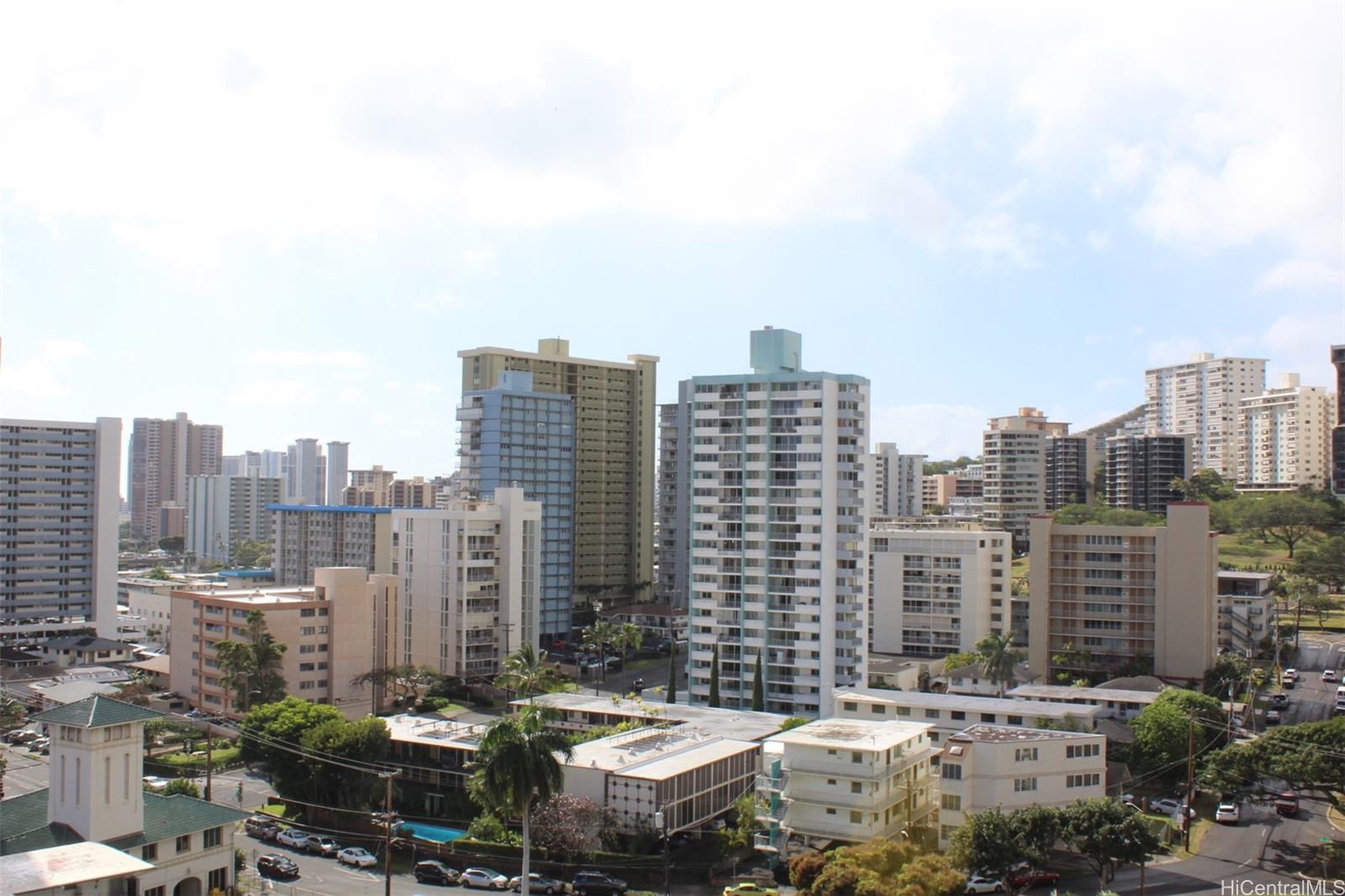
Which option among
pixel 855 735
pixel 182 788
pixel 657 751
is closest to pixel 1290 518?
pixel 855 735

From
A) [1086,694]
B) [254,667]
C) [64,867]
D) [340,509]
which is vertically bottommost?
[1086,694]

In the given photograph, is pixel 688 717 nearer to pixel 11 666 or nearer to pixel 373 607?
pixel 373 607

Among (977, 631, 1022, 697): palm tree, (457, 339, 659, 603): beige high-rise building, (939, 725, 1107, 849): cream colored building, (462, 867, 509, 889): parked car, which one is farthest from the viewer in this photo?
(457, 339, 659, 603): beige high-rise building

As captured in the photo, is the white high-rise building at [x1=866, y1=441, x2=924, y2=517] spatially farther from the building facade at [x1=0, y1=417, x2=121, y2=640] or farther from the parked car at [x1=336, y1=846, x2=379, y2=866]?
the parked car at [x1=336, y1=846, x2=379, y2=866]

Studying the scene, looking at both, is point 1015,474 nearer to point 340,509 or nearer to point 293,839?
point 340,509

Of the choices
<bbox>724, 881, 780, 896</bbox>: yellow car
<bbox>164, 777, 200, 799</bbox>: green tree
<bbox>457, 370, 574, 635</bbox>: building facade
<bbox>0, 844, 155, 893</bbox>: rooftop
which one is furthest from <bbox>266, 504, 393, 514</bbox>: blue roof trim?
<bbox>0, 844, 155, 893</bbox>: rooftop

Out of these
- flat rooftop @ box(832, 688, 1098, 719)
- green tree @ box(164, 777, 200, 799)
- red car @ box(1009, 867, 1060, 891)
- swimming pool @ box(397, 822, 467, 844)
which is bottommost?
swimming pool @ box(397, 822, 467, 844)
